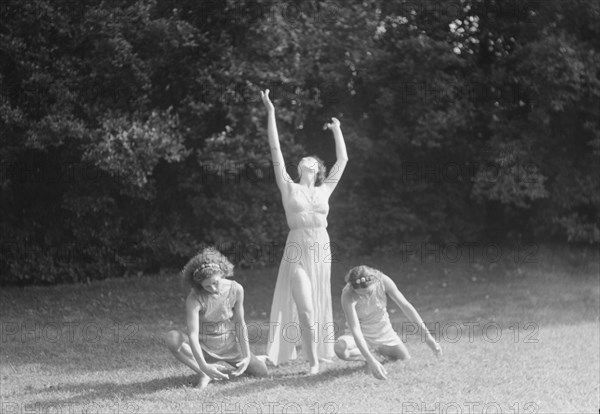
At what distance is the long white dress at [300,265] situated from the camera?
8.26 meters

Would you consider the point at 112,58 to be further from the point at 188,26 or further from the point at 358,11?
the point at 358,11

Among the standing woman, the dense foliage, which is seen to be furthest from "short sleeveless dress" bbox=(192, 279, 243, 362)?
the dense foliage

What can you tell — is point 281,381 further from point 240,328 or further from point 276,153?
point 276,153

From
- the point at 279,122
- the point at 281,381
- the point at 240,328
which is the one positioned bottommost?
the point at 281,381

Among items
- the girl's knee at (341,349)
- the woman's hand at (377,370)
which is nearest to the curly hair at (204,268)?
the girl's knee at (341,349)

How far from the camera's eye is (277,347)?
836 centimetres

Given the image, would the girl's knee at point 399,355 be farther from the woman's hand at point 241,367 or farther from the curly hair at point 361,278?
the woman's hand at point 241,367

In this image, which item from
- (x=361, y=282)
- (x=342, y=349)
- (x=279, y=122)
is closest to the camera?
(x=361, y=282)

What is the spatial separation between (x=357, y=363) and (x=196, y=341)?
1873mm

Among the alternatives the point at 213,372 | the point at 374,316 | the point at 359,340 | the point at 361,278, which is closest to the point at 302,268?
the point at 361,278

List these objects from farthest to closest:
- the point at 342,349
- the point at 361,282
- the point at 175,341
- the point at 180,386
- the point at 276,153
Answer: the point at 276,153, the point at 342,349, the point at 361,282, the point at 180,386, the point at 175,341

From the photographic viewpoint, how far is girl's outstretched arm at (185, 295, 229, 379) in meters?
7.37

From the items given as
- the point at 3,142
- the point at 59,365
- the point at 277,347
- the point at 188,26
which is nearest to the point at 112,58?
the point at 188,26

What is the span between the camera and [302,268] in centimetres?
825
